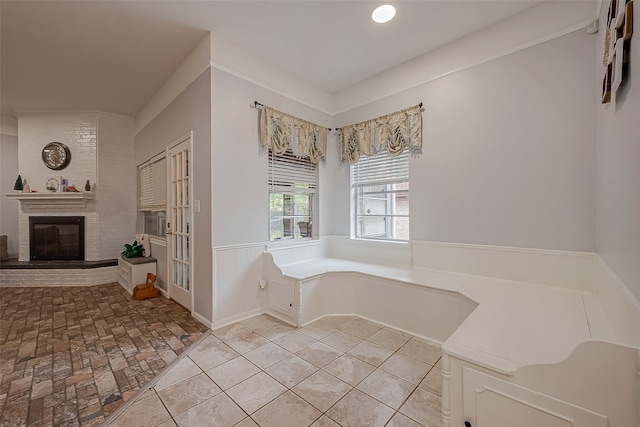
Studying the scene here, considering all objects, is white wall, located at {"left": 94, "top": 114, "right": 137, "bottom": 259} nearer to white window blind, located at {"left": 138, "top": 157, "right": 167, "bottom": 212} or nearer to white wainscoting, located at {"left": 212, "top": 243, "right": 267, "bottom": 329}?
white window blind, located at {"left": 138, "top": 157, "right": 167, "bottom": 212}

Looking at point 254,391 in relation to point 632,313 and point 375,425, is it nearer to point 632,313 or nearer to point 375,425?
point 375,425

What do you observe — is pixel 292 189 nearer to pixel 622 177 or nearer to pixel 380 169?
pixel 380 169

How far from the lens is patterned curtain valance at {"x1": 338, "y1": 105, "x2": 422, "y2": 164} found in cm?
299

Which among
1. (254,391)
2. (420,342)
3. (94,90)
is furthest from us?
(94,90)

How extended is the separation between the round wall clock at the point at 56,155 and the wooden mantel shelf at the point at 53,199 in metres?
0.55

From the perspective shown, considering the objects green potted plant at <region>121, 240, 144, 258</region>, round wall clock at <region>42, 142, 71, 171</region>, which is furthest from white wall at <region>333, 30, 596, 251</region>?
round wall clock at <region>42, 142, 71, 171</region>

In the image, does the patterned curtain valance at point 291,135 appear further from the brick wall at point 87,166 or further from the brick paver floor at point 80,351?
the brick wall at point 87,166

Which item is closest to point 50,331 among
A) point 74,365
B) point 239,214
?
point 74,365

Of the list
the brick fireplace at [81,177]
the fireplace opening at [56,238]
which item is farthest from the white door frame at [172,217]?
the fireplace opening at [56,238]

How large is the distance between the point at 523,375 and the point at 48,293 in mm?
5480

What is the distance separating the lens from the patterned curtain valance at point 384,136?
9.81 feet

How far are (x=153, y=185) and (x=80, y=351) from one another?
259 centimetres

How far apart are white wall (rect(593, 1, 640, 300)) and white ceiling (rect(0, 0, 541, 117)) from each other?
4.20 ft

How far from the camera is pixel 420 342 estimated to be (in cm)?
235
